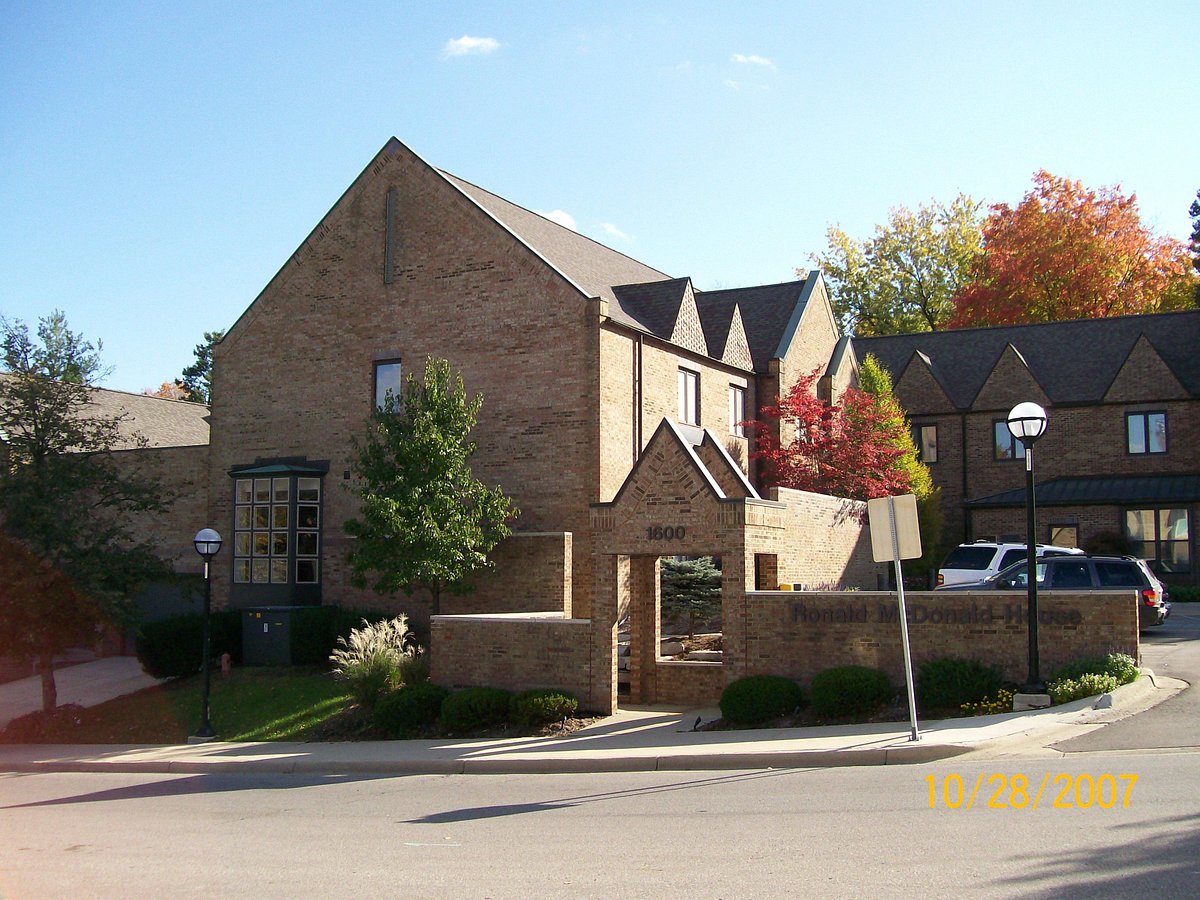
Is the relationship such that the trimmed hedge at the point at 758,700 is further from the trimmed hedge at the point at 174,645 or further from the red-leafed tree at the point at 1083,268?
the red-leafed tree at the point at 1083,268

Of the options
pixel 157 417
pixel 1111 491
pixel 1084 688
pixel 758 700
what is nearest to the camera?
pixel 1084 688

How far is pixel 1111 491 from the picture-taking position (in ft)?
117

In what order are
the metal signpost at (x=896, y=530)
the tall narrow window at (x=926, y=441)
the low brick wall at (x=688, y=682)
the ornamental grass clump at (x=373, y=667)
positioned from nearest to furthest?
the metal signpost at (x=896, y=530), the low brick wall at (x=688, y=682), the ornamental grass clump at (x=373, y=667), the tall narrow window at (x=926, y=441)

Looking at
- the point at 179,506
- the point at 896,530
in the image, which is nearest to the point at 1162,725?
the point at 896,530

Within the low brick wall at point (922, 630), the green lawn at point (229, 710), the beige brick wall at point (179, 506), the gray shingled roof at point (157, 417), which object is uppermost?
the gray shingled roof at point (157, 417)

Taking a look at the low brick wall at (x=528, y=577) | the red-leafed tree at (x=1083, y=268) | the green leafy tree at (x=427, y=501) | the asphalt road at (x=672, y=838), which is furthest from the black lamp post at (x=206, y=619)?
the red-leafed tree at (x=1083, y=268)

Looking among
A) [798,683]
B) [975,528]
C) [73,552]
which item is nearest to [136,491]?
[73,552]

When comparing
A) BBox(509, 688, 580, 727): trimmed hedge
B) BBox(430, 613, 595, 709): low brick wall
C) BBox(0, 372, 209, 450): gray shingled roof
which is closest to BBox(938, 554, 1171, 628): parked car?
BBox(430, 613, 595, 709): low brick wall

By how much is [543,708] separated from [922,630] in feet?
20.0

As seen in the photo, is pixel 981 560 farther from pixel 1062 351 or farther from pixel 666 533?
pixel 1062 351

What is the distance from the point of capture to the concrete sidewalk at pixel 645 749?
13.4 metres

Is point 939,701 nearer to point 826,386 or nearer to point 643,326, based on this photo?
point 643,326

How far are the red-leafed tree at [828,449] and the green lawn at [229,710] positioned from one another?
503 inches
